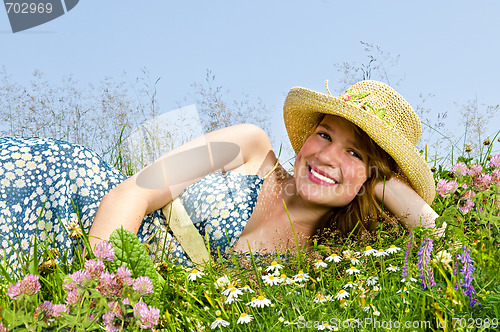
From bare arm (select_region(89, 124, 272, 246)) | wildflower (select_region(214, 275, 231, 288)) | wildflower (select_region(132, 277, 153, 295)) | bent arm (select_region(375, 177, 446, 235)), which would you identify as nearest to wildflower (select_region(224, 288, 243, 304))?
wildflower (select_region(214, 275, 231, 288))

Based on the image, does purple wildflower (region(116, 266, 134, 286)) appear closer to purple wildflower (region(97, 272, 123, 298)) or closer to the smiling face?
purple wildflower (region(97, 272, 123, 298))

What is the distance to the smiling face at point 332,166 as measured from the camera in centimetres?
320

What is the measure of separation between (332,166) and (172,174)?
0.99m

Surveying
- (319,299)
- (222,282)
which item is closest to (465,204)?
(319,299)

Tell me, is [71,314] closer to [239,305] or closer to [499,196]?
[239,305]

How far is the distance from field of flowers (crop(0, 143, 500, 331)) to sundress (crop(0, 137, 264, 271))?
57cm

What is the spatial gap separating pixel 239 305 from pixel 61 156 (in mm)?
1801

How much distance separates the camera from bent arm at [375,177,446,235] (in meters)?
3.35

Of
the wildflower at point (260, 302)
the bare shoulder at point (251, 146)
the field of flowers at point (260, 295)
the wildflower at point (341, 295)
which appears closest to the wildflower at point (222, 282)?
the field of flowers at point (260, 295)

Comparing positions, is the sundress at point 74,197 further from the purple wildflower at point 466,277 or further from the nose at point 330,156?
the purple wildflower at point 466,277

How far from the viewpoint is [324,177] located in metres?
3.21

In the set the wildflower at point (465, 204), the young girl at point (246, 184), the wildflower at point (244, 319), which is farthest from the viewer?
the young girl at point (246, 184)

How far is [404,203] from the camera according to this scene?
11.2 feet

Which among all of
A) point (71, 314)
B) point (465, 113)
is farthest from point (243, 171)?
point (465, 113)
